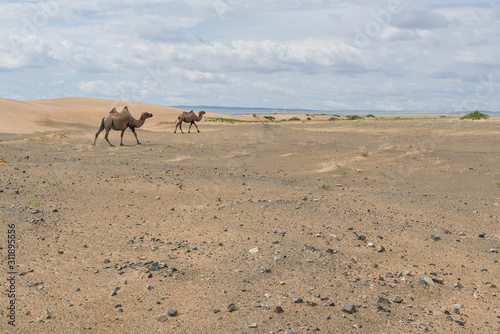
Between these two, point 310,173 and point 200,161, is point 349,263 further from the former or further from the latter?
point 200,161

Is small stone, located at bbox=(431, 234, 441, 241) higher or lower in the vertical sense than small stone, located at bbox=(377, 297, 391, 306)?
higher

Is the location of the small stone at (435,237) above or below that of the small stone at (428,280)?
above

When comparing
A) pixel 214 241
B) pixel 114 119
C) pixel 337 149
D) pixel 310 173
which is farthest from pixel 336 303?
pixel 114 119

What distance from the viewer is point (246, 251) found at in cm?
698

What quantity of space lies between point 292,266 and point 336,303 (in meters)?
1.10

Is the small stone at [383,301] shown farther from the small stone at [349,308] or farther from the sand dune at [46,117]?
the sand dune at [46,117]

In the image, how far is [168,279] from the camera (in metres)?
6.07

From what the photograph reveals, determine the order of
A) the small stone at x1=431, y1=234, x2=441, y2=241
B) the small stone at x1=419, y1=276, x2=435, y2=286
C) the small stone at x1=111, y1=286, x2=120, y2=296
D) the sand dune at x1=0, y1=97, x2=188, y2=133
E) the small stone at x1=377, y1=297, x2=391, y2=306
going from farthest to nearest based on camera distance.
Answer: the sand dune at x1=0, y1=97, x2=188, y2=133 → the small stone at x1=431, y1=234, x2=441, y2=241 → the small stone at x1=419, y1=276, x2=435, y2=286 → the small stone at x1=111, y1=286, x2=120, y2=296 → the small stone at x1=377, y1=297, x2=391, y2=306

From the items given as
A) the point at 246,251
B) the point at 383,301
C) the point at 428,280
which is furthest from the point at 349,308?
the point at 246,251

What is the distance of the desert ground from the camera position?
5.17 m

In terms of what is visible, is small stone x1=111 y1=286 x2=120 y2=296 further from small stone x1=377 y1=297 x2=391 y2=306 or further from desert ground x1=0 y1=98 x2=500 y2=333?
small stone x1=377 y1=297 x2=391 y2=306

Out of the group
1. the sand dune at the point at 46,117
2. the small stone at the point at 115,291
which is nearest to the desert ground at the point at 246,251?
the small stone at the point at 115,291

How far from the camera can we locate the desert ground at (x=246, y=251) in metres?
5.17

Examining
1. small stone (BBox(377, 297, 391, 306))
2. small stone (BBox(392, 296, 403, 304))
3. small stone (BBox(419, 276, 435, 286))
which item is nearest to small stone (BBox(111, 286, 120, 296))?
small stone (BBox(377, 297, 391, 306))
